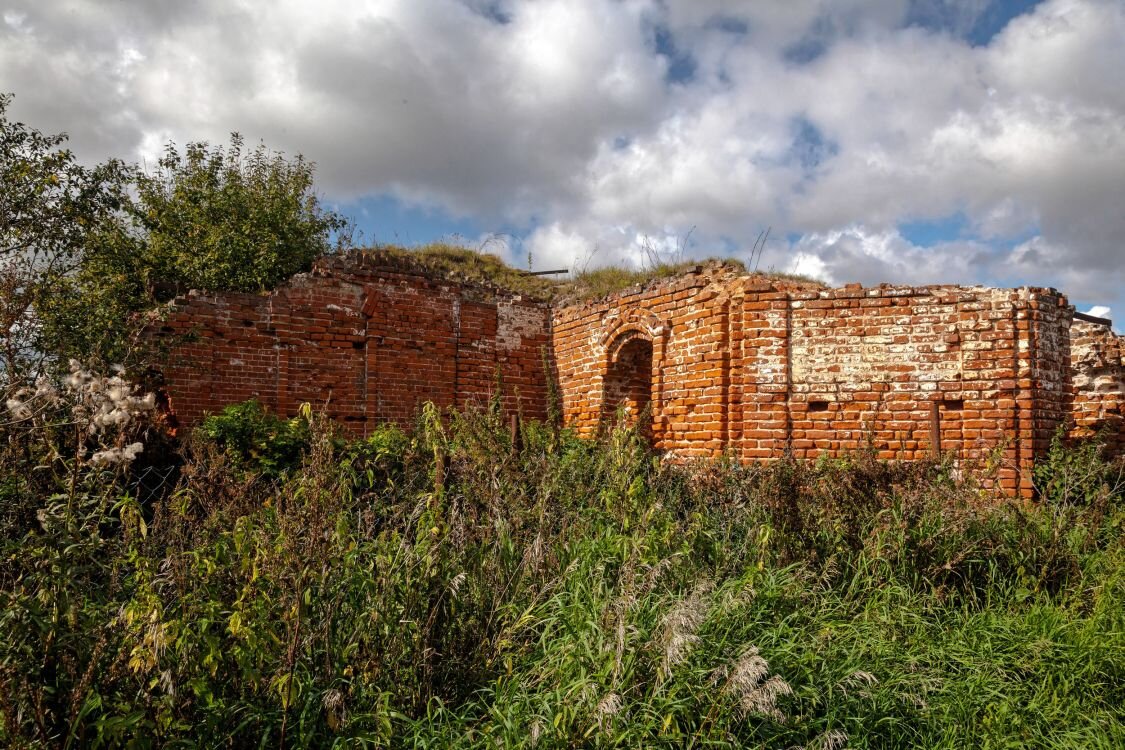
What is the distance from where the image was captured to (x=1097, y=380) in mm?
9508

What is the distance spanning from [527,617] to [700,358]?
654cm

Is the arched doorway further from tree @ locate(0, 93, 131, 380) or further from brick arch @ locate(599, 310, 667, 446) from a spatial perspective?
tree @ locate(0, 93, 131, 380)

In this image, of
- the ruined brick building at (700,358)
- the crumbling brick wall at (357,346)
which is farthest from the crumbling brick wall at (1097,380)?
the crumbling brick wall at (357,346)

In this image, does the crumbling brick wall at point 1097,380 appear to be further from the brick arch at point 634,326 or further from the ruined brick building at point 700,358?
the brick arch at point 634,326

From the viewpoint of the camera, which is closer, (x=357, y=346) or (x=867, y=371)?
(x=867, y=371)

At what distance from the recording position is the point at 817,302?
28.6 ft

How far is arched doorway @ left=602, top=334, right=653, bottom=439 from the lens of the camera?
38.0ft

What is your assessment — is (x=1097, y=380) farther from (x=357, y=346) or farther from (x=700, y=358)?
(x=357, y=346)

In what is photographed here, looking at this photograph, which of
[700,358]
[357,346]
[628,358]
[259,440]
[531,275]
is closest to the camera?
[259,440]

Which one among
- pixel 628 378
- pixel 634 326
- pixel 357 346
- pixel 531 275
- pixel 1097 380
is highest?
pixel 531 275

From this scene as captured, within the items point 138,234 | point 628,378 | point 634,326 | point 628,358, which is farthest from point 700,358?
point 138,234

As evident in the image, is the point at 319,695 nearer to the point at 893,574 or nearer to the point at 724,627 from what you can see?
the point at 724,627

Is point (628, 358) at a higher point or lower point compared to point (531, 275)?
lower

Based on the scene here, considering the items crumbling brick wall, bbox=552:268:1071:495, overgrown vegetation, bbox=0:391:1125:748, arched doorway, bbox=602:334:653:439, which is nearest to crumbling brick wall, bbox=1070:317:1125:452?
crumbling brick wall, bbox=552:268:1071:495
